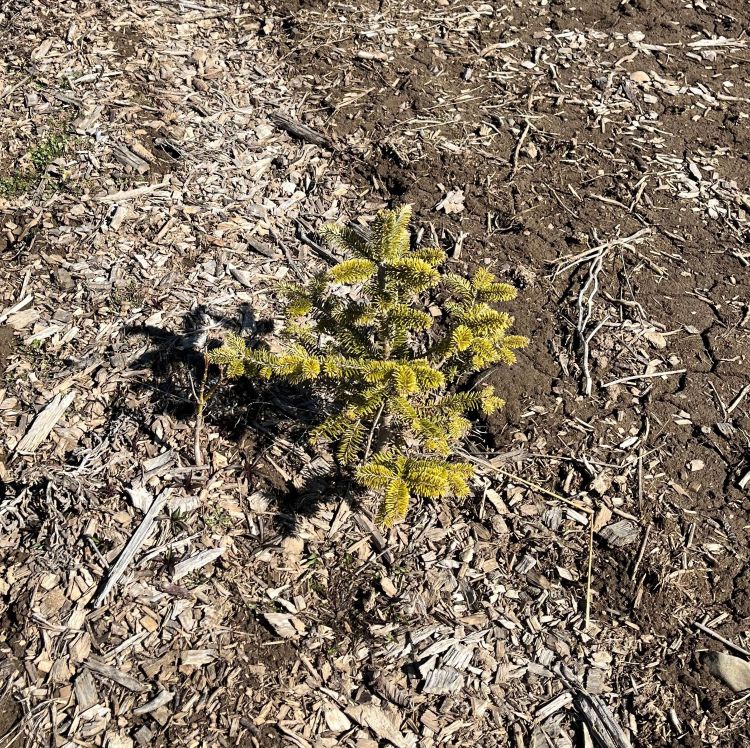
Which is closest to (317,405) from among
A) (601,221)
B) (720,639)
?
(720,639)

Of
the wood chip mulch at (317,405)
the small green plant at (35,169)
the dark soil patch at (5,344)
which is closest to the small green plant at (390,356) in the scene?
the wood chip mulch at (317,405)

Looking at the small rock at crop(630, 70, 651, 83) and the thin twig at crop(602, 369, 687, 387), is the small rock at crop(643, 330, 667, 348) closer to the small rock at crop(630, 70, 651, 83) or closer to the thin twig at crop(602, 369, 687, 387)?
the thin twig at crop(602, 369, 687, 387)

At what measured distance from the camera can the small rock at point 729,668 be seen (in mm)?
3117

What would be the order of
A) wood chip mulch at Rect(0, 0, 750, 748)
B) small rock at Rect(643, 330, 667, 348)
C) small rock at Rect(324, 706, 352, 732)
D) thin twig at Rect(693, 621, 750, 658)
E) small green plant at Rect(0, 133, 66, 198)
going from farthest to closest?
small green plant at Rect(0, 133, 66, 198)
small rock at Rect(643, 330, 667, 348)
thin twig at Rect(693, 621, 750, 658)
wood chip mulch at Rect(0, 0, 750, 748)
small rock at Rect(324, 706, 352, 732)

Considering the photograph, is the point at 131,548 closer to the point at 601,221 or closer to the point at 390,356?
A: the point at 390,356

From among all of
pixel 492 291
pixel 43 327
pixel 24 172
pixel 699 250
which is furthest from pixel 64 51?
pixel 699 250

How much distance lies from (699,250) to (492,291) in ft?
7.04

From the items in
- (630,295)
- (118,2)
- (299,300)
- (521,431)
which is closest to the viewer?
(299,300)

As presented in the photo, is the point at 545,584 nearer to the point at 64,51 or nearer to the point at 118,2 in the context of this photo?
the point at 64,51

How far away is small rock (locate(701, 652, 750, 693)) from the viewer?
123 inches

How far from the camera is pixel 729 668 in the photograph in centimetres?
314

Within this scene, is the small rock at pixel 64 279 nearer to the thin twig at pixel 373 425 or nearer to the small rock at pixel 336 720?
the thin twig at pixel 373 425

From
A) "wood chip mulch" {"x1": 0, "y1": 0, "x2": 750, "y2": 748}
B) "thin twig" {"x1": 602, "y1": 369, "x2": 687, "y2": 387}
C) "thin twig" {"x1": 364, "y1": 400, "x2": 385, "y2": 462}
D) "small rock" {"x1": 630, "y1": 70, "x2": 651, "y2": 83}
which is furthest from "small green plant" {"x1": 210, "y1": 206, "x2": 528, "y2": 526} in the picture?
"small rock" {"x1": 630, "y1": 70, "x2": 651, "y2": 83}

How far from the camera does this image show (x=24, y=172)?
4.68 m
